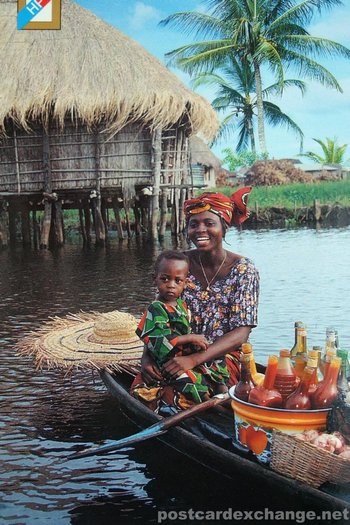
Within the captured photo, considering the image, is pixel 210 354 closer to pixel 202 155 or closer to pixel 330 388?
pixel 330 388

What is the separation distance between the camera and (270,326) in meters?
7.82

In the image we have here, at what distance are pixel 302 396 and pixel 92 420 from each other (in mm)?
2116

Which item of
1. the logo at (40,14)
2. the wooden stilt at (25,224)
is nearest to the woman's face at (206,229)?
the logo at (40,14)

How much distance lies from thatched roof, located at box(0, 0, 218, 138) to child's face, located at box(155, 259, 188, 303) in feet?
39.6

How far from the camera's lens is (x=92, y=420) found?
16.6 feet

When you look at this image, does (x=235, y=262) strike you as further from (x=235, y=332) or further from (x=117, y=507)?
(x=117, y=507)

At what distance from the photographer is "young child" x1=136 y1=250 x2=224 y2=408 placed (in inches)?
156

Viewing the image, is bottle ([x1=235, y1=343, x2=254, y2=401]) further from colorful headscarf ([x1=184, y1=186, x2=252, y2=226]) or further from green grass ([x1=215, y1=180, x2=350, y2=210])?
green grass ([x1=215, y1=180, x2=350, y2=210])

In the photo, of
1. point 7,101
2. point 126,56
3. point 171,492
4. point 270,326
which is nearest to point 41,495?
point 171,492

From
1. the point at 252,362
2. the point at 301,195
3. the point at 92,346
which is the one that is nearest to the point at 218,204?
the point at 252,362

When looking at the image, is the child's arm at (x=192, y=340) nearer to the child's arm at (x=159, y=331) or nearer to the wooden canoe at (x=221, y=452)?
the child's arm at (x=159, y=331)

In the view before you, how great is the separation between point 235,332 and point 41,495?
1333 mm

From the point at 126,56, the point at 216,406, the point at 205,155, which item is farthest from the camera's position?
the point at 205,155

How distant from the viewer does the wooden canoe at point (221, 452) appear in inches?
121
